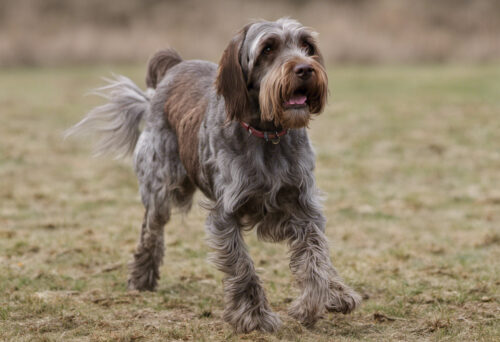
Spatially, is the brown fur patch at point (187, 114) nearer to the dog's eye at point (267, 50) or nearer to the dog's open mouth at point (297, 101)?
the dog's eye at point (267, 50)

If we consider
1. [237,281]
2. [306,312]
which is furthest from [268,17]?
[306,312]

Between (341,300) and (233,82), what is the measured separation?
1.52 metres

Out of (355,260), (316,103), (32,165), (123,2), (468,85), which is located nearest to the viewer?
(316,103)

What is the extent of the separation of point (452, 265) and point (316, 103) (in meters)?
2.79

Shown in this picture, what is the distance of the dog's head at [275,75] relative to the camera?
449 centimetres

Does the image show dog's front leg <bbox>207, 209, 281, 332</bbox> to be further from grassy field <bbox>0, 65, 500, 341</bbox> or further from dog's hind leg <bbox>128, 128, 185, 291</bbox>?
dog's hind leg <bbox>128, 128, 185, 291</bbox>

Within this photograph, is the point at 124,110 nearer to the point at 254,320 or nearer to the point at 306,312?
the point at 254,320

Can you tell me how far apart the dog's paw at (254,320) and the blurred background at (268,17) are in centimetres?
1948

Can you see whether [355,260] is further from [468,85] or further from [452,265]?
[468,85]

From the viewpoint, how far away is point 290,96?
4527mm

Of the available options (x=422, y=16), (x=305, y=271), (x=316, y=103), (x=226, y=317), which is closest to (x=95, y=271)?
(x=226, y=317)

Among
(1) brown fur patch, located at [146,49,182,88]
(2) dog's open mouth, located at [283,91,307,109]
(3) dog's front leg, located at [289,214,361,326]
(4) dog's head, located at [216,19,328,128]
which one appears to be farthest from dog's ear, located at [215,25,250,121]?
(1) brown fur patch, located at [146,49,182,88]

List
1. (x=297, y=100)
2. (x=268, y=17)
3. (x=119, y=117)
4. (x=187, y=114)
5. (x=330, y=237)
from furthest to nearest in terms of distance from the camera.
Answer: (x=268, y=17) < (x=330, y=237) < (x=119, y=117) < (x=187, y=114) < (x=297, y=100)

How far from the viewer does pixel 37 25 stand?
27094 mm
